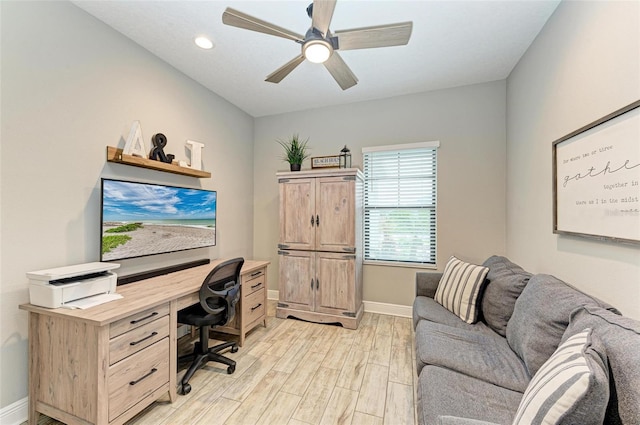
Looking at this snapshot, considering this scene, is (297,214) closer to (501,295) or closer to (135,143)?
(135,143)

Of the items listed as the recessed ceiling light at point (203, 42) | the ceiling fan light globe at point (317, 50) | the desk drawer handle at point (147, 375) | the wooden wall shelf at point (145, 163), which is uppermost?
the recessed ceiling light at point (203, 42)

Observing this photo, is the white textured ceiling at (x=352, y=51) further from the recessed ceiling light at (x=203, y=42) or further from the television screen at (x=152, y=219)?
the television screen at (x=152, y=219)

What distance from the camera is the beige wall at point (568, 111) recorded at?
1.30 metres

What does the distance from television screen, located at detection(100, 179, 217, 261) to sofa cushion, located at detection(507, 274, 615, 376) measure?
2.94 meters

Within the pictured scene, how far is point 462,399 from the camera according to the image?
1.25 meters

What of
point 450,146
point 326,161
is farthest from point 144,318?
point 450,146

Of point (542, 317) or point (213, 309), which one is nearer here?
point (542, 317)

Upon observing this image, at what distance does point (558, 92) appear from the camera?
6.30ft

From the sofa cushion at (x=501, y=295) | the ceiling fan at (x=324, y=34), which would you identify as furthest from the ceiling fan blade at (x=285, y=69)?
the sofa cushion at (x=501, y=295)

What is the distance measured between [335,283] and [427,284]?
104 centimetres

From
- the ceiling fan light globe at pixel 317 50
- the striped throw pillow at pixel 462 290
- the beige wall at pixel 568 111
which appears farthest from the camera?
the striped throw pillow at pixel 462 290

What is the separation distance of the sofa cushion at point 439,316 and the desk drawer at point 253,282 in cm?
170

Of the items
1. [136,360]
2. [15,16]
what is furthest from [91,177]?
[136,360]

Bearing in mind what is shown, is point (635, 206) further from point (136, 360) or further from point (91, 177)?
point (91, 177)
